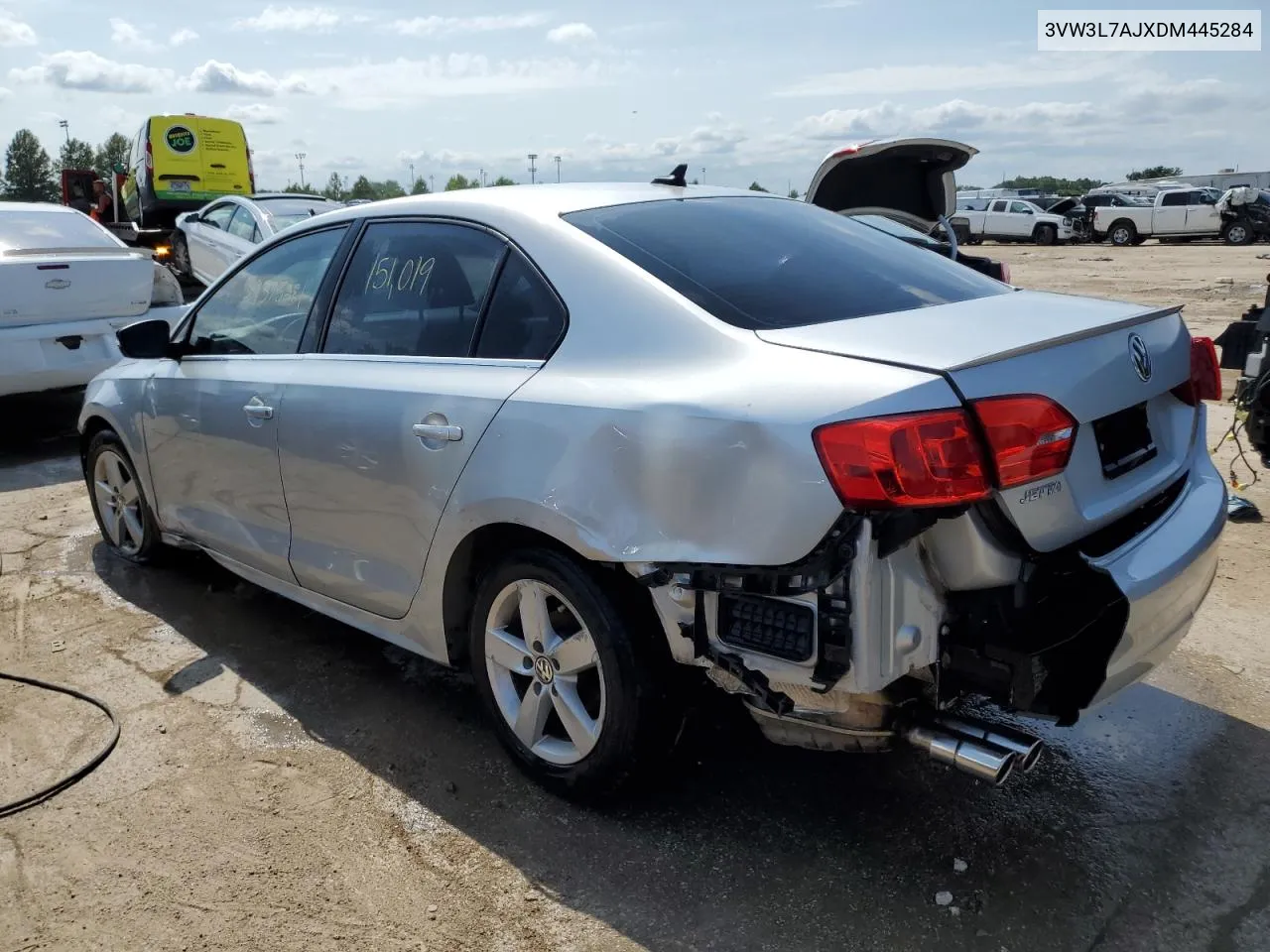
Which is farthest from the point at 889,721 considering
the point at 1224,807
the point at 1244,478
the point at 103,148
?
the point at 103,148

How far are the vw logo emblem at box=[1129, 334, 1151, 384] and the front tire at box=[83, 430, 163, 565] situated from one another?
4021 millimetres

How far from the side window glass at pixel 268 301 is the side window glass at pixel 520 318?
0.95 meters

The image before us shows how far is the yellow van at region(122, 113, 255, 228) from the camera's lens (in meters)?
19.2

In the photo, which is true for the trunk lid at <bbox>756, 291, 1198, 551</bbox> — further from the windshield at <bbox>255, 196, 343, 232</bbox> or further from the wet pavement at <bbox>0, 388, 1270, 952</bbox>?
the windshield at <bbox>255, 196, 343, 232</bbox>

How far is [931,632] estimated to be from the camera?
7.57ft

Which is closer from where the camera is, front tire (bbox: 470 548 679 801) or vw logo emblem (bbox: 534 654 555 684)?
front tire (bbox: 470 548 679 801)

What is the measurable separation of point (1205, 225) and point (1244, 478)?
2829cm

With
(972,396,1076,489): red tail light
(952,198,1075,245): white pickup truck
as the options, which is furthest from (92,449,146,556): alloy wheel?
(952,198,1075,245): white pickup truck

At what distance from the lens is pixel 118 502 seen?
5055 millimetres

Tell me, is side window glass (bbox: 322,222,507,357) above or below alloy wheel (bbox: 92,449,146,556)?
above

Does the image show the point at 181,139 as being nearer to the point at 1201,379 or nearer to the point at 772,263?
the point at 772,263

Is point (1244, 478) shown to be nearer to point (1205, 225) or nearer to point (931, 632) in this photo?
point (931, 632)

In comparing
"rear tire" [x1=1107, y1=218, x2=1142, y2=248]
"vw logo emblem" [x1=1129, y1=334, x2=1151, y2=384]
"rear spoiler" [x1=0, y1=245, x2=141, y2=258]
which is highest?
"rear spoiler" [x1=0, y1=245, x2=141, y2=258]

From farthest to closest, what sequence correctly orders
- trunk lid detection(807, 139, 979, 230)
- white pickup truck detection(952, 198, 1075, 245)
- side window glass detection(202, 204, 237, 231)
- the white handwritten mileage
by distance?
white pickup truck detection(952, 198, 1075, 245) → side window glass detection(202, 204, 237, 231) → trunk lid detection(807, 139, 979, 230) → the white handwritten mileage
